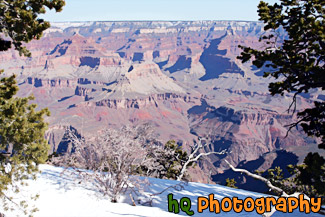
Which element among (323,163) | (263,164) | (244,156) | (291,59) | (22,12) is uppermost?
(22,12)

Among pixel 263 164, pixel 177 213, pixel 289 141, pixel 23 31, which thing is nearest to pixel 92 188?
pixel 177 213

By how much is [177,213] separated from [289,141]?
17508 centimetres

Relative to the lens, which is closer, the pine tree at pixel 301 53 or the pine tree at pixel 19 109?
the pine tree at pixel 19 109

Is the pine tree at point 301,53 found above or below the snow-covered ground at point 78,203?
above

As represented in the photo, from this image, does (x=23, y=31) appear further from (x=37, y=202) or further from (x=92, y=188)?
(x=92, y=188)

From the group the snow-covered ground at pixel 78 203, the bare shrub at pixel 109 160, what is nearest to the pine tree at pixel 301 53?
the snow-covered ground at pixel 78 203

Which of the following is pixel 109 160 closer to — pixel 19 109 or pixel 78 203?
pixel 78 203

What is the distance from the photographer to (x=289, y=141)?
169750 mm

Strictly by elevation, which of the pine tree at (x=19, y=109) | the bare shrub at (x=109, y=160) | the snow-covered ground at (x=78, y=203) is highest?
the pine tree at (x=19, y=109)

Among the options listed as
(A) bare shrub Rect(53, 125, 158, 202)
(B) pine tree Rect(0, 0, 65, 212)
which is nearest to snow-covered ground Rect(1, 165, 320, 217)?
(A) bare shrub Rect(53, 125, 158, 202)

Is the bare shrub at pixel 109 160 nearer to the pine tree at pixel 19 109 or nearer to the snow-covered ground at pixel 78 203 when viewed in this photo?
the snow-covered ground at pixel 78 203

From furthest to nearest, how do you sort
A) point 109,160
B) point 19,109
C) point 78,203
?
point 109,160 → point 78,203 → point 19,109

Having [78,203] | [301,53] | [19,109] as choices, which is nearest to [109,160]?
[78,203]

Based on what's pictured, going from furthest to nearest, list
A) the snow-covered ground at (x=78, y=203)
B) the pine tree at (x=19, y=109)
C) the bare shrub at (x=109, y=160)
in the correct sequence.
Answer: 1. the bare shrub at (x=109, y=160)
2. the snow-covered ground at (x=78, y=203)
3. the pine tree at (x=19, y=109)
